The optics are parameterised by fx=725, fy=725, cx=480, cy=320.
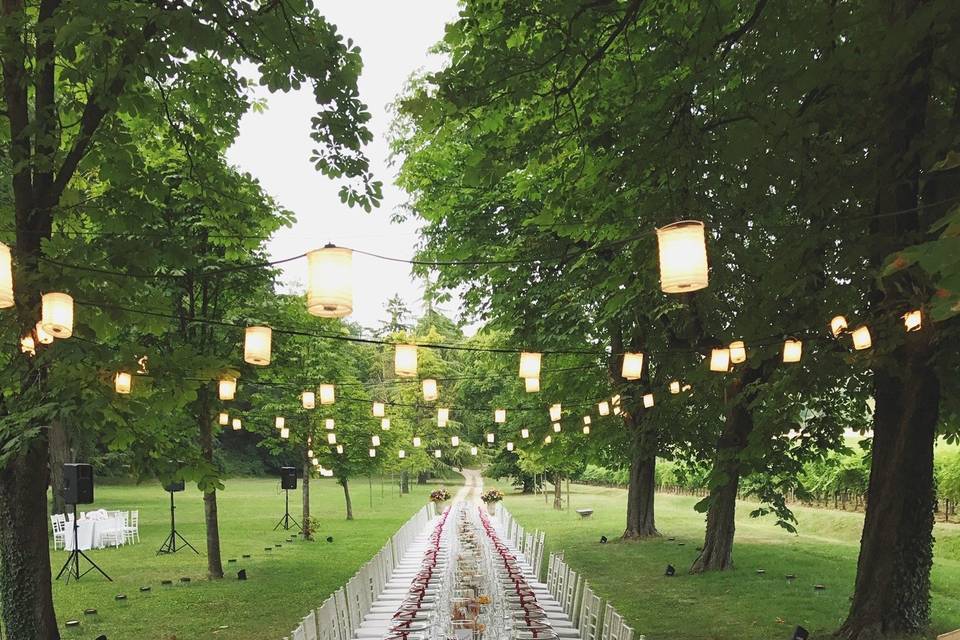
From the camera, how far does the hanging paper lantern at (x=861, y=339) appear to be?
25.4 feet

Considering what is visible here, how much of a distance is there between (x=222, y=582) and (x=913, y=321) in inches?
506

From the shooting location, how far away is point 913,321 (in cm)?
741

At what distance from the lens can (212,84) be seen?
8.62 meters

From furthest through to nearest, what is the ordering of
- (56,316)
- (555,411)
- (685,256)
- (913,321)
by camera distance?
1. (555,411)
2. (913,321)
3. (56,316)
4. (685,256)

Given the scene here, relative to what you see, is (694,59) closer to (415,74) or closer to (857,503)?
(415,74)

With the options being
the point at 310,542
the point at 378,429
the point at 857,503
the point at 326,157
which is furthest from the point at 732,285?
the point at 857,503

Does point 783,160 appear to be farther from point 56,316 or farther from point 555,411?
point 555,411

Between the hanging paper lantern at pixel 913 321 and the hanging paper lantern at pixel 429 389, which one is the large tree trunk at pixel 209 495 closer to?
the hanging paper lantern at pixel 429 389

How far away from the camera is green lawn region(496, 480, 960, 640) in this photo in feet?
33.9

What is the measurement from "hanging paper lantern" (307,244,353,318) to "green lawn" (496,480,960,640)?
6563 mm

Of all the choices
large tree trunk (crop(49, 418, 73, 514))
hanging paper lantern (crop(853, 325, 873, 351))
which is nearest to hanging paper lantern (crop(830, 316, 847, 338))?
hanging paper lantern (crop(853, 325, 873, 351))

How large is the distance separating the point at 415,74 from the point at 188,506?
81.1ft

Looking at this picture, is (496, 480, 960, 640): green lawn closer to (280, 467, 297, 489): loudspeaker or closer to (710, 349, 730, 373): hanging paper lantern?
(710, 349, 730, 373): hanging paper lantern

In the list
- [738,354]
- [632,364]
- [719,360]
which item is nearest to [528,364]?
[632,364]
